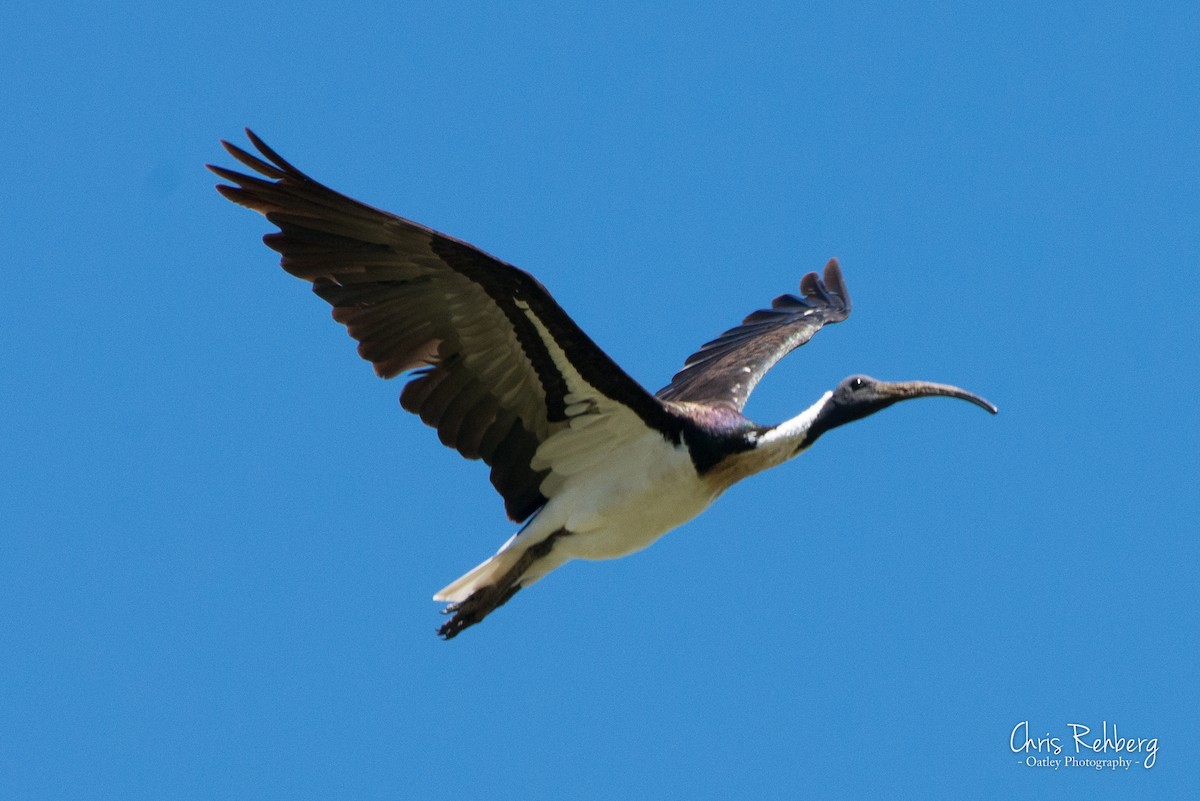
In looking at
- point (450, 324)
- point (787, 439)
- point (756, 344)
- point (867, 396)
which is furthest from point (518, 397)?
point (756, 344)

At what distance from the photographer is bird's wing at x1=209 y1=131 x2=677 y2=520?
11117 mm

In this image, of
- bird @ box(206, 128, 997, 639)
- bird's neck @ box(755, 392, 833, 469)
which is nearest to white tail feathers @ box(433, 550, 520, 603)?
bird @ box(206, 128, 997, 639)

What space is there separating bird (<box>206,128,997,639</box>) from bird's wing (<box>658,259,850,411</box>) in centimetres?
94

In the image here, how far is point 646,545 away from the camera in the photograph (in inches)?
497

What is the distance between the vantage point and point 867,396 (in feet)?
41.6

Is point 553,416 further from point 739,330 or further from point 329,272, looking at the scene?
point 739,330

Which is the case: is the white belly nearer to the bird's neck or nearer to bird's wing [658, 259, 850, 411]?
the bird's neck

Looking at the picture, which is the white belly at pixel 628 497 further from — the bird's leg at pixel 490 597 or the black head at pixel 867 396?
the black head at pixel 867 396

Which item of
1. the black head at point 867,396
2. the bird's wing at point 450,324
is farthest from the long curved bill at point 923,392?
the bird's wing at point 450,324

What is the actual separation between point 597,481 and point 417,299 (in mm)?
1742

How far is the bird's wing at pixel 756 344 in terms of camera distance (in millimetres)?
14266

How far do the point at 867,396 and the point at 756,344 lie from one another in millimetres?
2736

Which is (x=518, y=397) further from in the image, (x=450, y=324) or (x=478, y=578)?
(x=478, y=578)

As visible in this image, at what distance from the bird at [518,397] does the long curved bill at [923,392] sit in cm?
1
